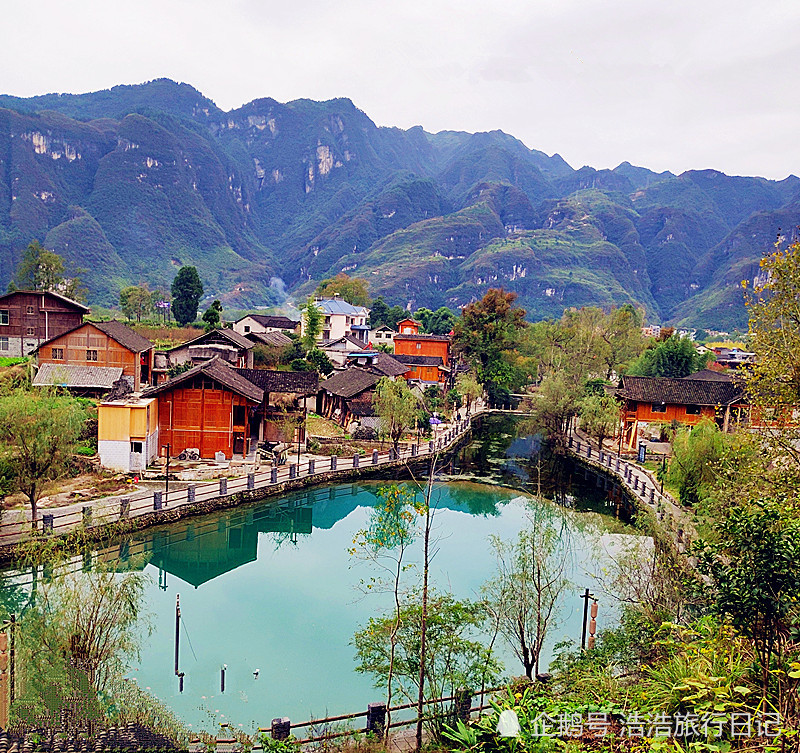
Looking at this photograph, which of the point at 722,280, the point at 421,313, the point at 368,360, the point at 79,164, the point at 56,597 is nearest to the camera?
the point at 56,597

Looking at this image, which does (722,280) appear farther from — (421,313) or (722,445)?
(722,445)

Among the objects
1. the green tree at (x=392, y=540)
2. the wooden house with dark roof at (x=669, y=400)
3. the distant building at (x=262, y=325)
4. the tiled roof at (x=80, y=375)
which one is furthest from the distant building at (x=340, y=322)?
the green tree at (x=392, y=540)

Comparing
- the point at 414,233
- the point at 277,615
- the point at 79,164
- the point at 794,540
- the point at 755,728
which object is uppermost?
the point at 79,164

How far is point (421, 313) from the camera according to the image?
7194 centimetres

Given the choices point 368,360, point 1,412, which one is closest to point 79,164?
point 368,360

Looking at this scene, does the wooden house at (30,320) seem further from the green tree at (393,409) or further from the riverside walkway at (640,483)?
the riverside walkway at (640,483)

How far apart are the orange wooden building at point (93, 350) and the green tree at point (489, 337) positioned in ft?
81.4

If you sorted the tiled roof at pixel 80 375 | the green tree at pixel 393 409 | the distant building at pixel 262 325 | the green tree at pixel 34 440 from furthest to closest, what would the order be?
the distant building at pixel 262 325 < the green tree at pixel 393 409 < the tiled roof at pixel 80 375 < the green tree at pixel 34 440

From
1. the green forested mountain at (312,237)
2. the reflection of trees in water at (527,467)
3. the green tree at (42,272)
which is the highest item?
the green forested mountain at (312,237)

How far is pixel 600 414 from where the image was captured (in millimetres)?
31625

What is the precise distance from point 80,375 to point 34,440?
14450mm

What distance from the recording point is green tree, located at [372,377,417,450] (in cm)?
2962

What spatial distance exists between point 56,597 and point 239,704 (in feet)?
12.1

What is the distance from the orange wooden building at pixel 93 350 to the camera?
98.1 ft
